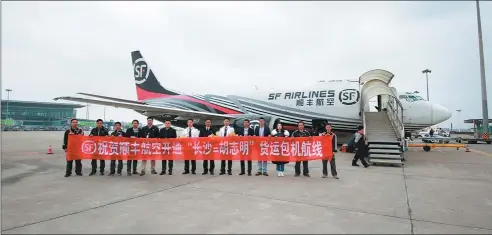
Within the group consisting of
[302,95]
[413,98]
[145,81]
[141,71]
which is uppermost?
[141,71]

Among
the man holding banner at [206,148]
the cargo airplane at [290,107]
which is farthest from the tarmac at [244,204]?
the cargo airplane at [290,107]

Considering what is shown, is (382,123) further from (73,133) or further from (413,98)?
(73,133)

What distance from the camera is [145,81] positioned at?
71.6 ft

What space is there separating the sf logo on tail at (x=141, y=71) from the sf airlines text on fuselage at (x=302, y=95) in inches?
410

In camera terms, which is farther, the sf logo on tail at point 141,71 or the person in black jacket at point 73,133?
the sf logo on tail at point 141,71

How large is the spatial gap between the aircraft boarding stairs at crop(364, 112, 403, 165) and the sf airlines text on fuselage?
3104 millimetres

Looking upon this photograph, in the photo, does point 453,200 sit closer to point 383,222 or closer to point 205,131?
point 383,222

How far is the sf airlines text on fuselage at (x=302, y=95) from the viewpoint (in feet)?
53.2

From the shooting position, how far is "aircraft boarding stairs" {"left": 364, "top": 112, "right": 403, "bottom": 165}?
10.2 metres

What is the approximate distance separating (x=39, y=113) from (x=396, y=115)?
139 m

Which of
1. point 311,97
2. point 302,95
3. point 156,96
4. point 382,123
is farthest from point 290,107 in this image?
point 156,96

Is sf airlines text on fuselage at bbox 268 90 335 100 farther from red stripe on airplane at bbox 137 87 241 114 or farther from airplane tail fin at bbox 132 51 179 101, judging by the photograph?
airplane tail fin at bbox 132 51 179 101

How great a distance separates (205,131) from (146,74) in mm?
15218

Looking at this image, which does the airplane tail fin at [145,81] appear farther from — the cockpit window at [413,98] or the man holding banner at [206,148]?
the cockpit window at [413,98]
